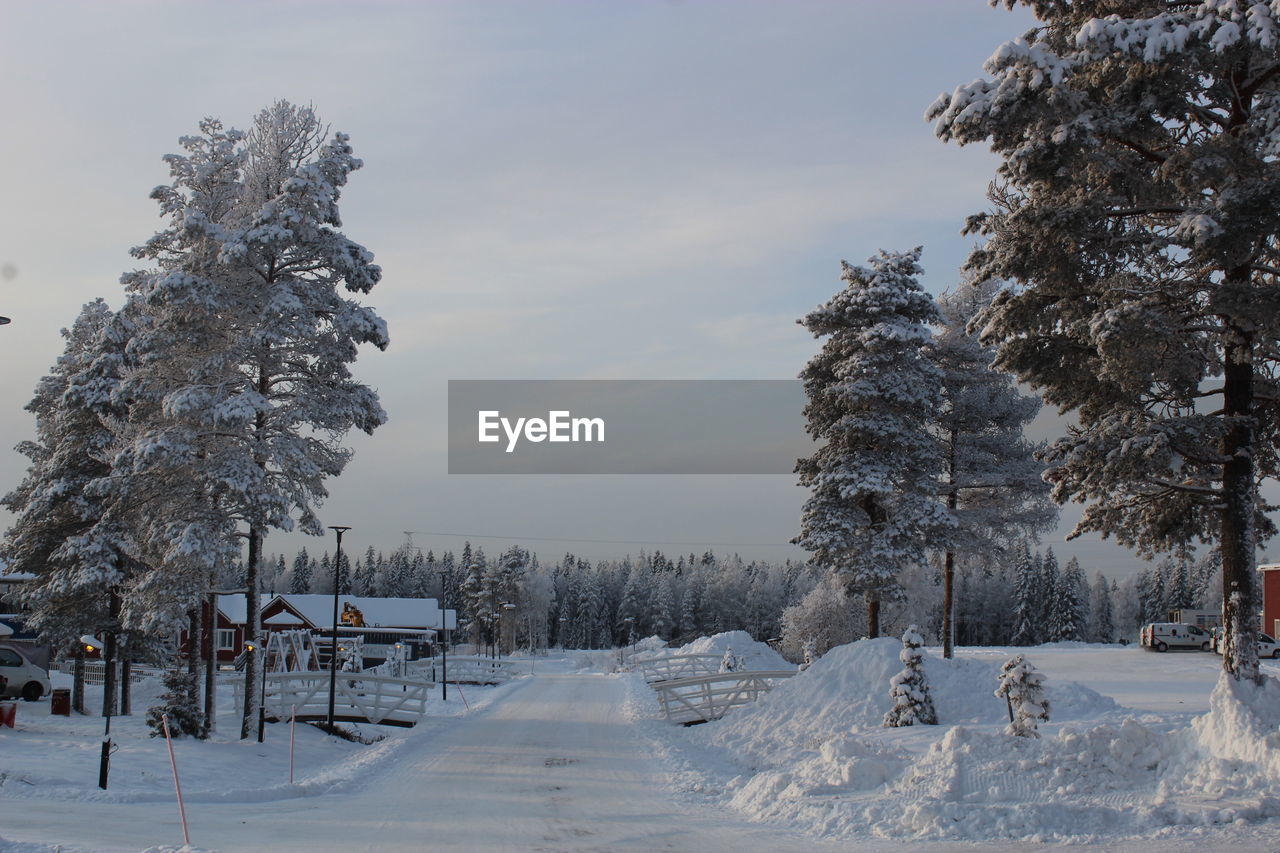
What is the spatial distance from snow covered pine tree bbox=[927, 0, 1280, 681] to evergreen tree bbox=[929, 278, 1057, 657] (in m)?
18.2

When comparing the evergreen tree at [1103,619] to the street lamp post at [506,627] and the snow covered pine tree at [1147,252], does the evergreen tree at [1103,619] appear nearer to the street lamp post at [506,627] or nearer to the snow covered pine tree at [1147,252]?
the street lamp post at [506,627]

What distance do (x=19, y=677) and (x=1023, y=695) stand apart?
31226 mm

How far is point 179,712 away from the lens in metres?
19.9

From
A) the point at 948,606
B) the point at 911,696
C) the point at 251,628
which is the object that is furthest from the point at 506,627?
the point at 911,696

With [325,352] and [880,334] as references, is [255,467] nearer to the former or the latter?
[325,352]

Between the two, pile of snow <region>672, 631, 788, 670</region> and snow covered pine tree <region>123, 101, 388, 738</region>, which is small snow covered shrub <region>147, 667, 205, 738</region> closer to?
snow covered pine tree <region>123, 101, 388, 738</region>

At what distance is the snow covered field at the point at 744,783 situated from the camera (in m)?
11.1

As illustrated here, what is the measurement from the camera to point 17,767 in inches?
617

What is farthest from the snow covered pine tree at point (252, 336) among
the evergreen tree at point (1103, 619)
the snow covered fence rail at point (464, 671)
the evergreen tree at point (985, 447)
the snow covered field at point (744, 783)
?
the evergreen tree at point (1103, 619)

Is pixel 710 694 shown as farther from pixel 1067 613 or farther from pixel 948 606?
pixel 1067 613

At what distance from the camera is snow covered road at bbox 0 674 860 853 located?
449 inches

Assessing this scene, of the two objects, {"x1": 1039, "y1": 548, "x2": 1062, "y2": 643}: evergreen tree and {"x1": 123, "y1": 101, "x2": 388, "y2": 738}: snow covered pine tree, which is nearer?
{"x1": 123, "y1": 101, "x2": 388, "y2": 738}: snow covered pine tree

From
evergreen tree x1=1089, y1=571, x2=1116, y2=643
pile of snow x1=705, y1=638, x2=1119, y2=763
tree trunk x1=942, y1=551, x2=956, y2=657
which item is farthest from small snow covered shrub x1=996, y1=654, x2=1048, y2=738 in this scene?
evergreen tree x1=1089, y1=571, x2=1116, y2=643

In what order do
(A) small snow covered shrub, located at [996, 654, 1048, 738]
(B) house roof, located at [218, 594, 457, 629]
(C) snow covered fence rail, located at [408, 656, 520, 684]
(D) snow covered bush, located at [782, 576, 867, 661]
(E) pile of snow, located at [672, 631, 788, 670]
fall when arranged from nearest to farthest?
1. (A) small snow covered shrub, located at [996, 654, 1048, 738]
2. (E) pile of snow, located at [672, 631, 788, 670]
3. (C) snow covered fence rail, located at [408, 656, 520, 684]
4. (D) snow covered bush, located at [782, 576, 867, 661]
5. (B) house roof, located at [218, 594, 457, 629]
